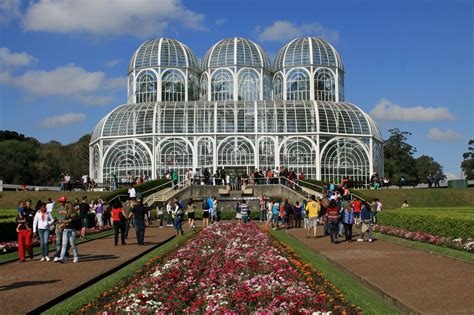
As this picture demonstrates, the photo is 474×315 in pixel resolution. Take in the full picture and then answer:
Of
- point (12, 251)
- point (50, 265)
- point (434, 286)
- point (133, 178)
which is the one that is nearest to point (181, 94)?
point (133, 178)

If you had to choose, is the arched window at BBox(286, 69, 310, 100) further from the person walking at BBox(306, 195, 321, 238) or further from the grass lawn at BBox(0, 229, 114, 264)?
the person walking at BBox(306, 195, 321, 238)

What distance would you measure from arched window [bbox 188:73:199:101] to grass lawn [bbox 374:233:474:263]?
149ft

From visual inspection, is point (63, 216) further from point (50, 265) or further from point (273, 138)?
point (273, 138)

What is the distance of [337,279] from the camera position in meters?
13.6

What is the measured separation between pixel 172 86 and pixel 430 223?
47.3 meters

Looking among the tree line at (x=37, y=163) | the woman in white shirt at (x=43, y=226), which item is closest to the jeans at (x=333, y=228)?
the woman in white shirt at (x=43, y=226)

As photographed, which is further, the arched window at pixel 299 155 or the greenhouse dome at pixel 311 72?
the greenhouse dome at pixel 311 72

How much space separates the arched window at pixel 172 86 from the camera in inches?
2601

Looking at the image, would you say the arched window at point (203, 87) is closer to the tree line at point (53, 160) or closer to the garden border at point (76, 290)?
the tree line at point (53, 160)

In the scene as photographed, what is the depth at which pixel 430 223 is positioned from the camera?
77.0ft

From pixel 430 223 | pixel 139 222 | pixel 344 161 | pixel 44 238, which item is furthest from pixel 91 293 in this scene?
pixel 344 161

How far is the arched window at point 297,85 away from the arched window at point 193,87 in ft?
36.5

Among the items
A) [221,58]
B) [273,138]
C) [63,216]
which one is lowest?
[63,216]

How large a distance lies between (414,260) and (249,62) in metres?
53.2
